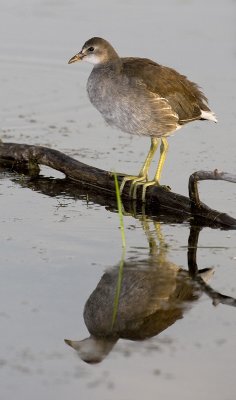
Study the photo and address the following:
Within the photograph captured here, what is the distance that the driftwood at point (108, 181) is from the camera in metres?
8.73

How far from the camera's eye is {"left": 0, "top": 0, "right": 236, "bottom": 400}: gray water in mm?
6066

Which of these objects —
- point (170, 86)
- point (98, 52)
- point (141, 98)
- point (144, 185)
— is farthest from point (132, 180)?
point (98, 52)

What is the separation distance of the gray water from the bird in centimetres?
58

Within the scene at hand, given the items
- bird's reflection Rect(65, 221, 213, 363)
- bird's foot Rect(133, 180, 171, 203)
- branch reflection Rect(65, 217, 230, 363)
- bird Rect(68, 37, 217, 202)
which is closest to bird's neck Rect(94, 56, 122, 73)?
bird Rect(68, 37, 217, 202)

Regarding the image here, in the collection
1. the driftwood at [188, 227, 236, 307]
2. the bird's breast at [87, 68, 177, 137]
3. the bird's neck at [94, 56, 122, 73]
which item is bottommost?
the driftwood at [188, 227, 236, 307]

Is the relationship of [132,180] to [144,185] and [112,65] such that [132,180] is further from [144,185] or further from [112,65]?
[112,65]

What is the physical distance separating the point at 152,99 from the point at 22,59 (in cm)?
486

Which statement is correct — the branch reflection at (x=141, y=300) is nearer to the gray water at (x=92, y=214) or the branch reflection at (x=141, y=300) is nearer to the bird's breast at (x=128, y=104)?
the gray water at (x=92, y=214)

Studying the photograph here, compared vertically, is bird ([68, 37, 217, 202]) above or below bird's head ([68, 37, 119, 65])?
below

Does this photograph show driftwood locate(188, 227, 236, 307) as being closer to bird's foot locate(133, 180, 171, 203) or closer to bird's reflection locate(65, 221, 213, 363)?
bird's reflection locate(65, 221, 213, 363)

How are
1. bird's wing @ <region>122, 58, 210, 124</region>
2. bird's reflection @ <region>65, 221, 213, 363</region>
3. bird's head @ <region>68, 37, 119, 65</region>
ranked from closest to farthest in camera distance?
bird's reflection @ <region>65, 221, 213, 363</region> < bird's wing @ <region>122, 58, 210, 124</region> < bird's head @ <region>68, 37, 119, 65</region>

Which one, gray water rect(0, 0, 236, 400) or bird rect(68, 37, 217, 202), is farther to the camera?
bird rect(68, 37, 217, 202)

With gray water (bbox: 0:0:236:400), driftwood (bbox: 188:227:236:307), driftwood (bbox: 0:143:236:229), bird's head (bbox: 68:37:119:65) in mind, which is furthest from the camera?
bird's head (bbox: 68:37:119:65)

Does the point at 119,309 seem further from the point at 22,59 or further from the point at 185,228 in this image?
the point at 22,59
